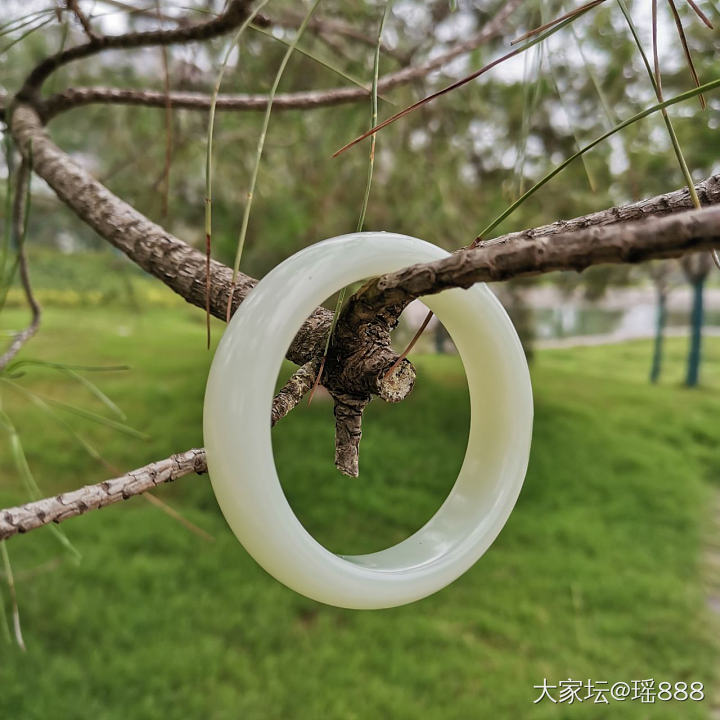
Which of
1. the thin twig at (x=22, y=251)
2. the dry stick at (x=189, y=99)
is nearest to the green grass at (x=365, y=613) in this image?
the thin twig at (x=22, y=251)

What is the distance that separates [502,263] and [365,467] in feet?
5.86

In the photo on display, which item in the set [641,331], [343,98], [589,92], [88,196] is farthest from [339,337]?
[641,331]

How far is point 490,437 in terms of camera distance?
0.96 feet

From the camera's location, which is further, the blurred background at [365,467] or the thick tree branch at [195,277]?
the blurred background at [365,467]

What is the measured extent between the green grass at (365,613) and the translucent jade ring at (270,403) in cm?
106

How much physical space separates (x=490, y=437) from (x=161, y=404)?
6.66 feet

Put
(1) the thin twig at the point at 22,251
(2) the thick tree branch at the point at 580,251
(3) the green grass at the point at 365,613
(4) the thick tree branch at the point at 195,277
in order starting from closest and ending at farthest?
(2) the thick tree branch at the point at 580,251 < (4) the thick tree branch at the point at 195,277 < (1) the thin twig at the point at 22,251 < (3) the green grass at the point at 365,613

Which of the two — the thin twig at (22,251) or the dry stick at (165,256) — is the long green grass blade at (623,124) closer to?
the dry stick at (165,256)

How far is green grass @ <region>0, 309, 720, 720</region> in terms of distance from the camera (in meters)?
1.21

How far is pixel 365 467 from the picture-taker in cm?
192

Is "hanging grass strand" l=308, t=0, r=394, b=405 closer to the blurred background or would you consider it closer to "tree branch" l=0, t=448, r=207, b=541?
"tree branch" l=0, t=448, r=207, b=541

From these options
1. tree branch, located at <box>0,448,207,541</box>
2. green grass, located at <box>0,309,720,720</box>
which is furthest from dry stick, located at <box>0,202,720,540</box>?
green grass, located at <box>0,309,720,720</box>

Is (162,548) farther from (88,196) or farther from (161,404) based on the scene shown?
(88,196)

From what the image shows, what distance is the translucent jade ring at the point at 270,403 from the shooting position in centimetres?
22
